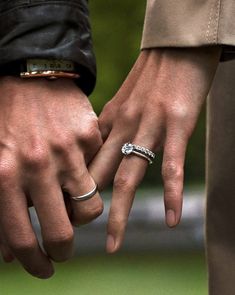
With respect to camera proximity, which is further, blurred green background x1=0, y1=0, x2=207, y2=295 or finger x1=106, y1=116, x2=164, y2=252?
blurred green background x1=0, y1=0, x2=207, y2=295

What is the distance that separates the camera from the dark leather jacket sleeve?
2.25 metres

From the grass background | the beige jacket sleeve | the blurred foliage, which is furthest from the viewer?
the blurred foliage

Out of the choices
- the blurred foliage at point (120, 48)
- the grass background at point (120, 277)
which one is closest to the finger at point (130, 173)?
the grass background at point (120, 277)

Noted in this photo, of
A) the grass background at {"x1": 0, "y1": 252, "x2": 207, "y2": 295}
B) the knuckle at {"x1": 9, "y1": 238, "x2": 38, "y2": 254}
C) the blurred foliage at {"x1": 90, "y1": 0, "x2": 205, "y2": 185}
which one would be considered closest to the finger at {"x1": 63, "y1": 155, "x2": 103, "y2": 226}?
the knuckle at {"x1": 9, "y1": 238, "x2": 38, "y2": 254}

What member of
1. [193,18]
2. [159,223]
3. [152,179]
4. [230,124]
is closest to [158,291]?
[159,223]

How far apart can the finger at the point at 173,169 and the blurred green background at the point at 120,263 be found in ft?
10.9

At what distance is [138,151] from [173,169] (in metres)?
0.07

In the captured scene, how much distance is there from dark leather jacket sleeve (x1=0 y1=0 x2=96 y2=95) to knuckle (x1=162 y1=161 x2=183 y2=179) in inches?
10.0

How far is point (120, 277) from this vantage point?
5.89m

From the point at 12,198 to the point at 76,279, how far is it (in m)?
3.73

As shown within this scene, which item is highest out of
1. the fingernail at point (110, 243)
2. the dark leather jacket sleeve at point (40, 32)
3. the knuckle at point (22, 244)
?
the dark leather jacket sleeve at point (40, 32)

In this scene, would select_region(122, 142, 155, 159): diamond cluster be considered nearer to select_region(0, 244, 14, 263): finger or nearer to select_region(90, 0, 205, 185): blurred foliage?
select_region(0, 244, 14, 263): finger

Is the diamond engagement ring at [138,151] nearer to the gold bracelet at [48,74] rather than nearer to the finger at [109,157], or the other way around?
the finger at [109,157]

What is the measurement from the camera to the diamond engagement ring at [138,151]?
2.20m
